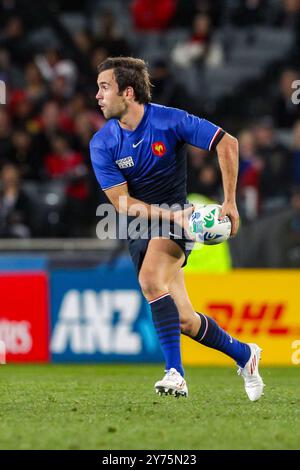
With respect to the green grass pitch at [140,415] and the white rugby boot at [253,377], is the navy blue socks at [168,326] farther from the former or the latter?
the white rugby boot at [253,377]

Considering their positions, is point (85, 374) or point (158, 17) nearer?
point (85, 374)

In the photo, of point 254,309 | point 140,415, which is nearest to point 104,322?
point 254,309

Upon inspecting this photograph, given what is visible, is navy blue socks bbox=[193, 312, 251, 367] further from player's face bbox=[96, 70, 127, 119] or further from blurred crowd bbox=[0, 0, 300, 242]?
blurred crowd bbox=[0, 0, 300, 242]

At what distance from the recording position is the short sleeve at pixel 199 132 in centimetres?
721

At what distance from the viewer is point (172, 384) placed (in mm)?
7211

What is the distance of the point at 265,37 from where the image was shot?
16.9 m

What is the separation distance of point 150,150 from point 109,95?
441 mm

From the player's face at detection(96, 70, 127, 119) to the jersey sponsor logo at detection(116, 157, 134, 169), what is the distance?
30cm

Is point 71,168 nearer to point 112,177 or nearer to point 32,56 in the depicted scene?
point 32,56

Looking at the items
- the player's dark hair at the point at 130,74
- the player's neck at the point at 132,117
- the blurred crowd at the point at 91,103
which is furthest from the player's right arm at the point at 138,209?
the blurred crowd at the point at 91,103

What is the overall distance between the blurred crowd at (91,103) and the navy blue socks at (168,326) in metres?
5.51

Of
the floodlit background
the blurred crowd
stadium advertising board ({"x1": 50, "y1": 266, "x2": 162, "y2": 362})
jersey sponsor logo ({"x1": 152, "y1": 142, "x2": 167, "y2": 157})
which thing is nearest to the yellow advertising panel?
the floodlit background
